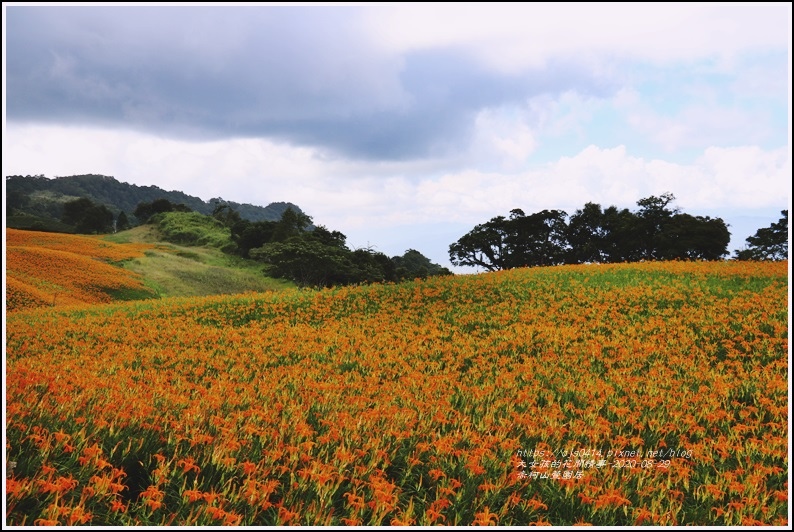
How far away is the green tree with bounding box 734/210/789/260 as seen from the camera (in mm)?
34987

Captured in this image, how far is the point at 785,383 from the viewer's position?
7.82 meters

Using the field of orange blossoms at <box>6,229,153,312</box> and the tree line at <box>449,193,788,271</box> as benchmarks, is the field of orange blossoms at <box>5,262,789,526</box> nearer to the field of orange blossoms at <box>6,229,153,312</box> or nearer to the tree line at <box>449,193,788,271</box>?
the field of orange blossoms at <box>6,229,153,312</box>

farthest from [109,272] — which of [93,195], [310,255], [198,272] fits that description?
[93,195]

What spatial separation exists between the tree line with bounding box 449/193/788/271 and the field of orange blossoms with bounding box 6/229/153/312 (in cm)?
2474

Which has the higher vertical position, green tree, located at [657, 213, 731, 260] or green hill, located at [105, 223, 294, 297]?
green tree, located at [657, 213, 731, 260]

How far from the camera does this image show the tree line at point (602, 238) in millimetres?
35312

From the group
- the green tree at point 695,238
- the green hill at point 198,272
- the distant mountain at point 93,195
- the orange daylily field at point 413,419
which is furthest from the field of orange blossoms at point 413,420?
the distant mountain at point 93,195

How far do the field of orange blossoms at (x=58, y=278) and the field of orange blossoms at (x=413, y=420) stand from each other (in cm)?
1037

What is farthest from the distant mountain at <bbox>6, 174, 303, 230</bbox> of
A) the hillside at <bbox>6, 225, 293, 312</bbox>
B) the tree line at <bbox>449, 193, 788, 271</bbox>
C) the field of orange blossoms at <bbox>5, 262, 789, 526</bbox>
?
the field of orange blossoms at <bbox>5, 262, 789, 526</bbox>

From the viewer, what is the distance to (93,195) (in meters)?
131

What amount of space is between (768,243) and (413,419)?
39.7 meters

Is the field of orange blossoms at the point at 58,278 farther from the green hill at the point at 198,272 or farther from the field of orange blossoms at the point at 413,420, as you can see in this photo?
the field of orange blossoms at the point at 413,420

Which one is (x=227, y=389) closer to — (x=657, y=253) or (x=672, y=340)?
(x=672, y=340)

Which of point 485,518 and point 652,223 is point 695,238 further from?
point 485,518
